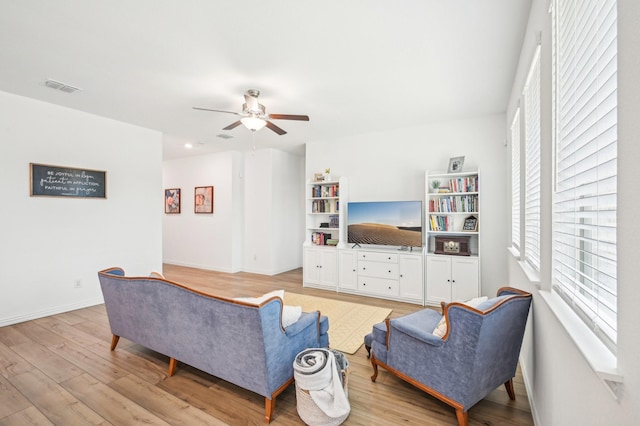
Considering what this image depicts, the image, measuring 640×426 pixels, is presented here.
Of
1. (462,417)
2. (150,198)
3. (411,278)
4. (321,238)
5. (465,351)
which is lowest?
(462,417)

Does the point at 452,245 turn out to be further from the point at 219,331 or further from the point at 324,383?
the point at 219,331

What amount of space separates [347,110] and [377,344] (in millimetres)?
2904

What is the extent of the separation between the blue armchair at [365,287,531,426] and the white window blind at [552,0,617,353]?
1.35 ft

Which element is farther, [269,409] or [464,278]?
[464,278]

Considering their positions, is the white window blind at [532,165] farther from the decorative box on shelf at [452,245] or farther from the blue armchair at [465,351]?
the decorative box on shelf at [452,245]

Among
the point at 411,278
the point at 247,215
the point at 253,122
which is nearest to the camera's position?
the point at 253,122

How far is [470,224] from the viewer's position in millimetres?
4086

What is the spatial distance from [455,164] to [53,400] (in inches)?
190

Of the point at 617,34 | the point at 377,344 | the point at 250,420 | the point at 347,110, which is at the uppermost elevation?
the point at 347,110

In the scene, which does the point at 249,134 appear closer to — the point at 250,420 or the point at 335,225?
the point at 335,225

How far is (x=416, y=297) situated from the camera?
13.8 feet

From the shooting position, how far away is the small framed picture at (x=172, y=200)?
23.6 feet

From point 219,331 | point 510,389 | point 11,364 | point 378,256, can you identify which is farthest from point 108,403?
point 378,256

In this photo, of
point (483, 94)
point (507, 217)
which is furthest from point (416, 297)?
point (483, 94)
